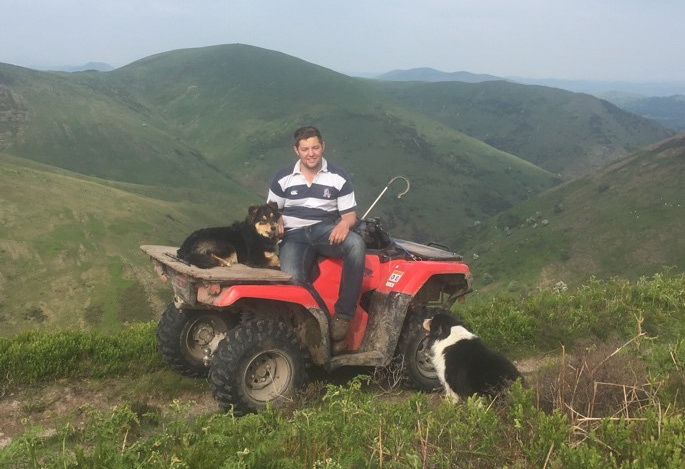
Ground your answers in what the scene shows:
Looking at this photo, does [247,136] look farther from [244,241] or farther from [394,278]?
[394,278]

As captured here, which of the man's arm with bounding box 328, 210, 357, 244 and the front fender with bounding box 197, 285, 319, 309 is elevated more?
the man's arm with bounding box 328, 210, 357, 244

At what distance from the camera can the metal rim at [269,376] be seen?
5.11m

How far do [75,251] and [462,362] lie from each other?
5938 centimetres

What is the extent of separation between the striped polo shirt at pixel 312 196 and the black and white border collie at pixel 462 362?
5.13 feet

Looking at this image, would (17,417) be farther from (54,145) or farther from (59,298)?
(54,145)

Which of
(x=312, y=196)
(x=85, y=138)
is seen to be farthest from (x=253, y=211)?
(x=85, y=138)

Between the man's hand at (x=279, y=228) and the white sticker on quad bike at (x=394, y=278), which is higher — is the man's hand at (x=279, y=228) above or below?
above

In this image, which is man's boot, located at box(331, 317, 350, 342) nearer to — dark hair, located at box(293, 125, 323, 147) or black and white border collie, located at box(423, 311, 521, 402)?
black and white border collie, located at box(423, 311, 521, 402)

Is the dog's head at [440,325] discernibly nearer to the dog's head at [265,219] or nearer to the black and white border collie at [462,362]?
the black and white border collie at [462,362]

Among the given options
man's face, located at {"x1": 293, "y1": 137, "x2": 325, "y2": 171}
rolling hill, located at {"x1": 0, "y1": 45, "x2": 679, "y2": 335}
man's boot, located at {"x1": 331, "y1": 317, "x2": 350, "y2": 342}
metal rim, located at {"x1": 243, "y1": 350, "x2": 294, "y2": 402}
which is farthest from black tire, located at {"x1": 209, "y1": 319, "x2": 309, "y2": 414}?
rolling hill, located at {"x1": 0, "y1": 45, "x2": 679, "y2": 335}

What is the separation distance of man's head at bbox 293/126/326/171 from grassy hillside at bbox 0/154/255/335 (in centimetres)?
4518

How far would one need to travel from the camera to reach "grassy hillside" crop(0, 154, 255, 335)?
158 feet

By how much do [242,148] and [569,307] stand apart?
5476 inches

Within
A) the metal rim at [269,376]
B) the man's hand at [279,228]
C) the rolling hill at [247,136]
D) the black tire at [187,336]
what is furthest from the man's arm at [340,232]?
the rolling hill at [247,136]
